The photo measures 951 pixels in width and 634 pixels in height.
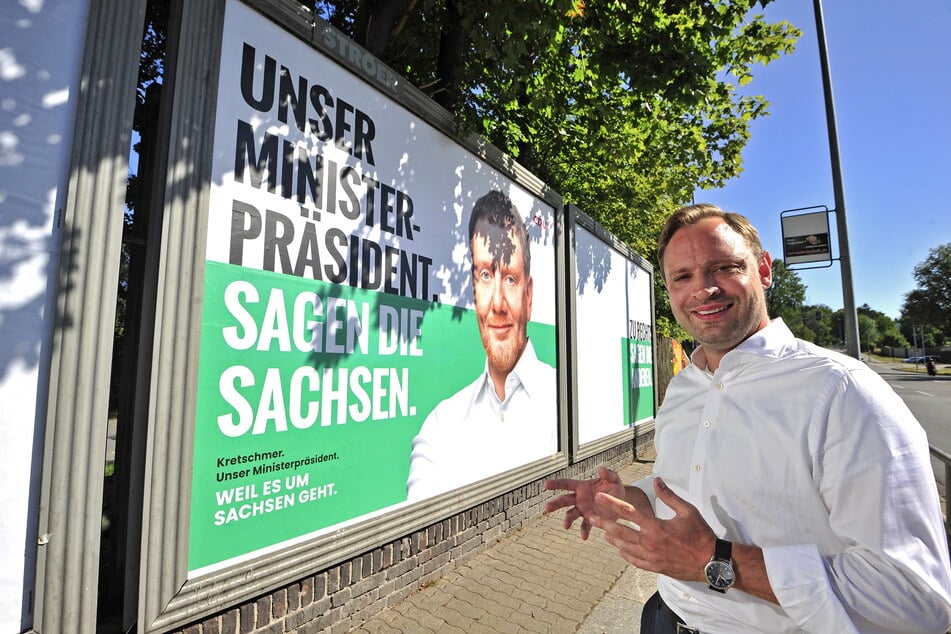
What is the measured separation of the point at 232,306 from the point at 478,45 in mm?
3254

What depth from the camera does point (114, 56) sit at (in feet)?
7.97

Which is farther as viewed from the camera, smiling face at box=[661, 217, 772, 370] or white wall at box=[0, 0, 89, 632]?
white wall at box=[0, 0, 89, 632]

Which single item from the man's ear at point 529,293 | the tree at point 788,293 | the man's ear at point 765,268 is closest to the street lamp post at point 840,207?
the man's ear at point 529,293

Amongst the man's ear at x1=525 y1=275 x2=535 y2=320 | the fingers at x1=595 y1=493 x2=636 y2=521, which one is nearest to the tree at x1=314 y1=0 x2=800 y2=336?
the man's ear at x1=525 y1=275 x2=535 y2=320

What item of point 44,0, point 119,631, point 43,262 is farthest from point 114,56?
point 119,631

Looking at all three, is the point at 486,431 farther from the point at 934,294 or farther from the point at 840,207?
the point at 934,294

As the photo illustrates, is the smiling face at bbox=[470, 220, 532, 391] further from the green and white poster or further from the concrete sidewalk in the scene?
the concrete sidewalk

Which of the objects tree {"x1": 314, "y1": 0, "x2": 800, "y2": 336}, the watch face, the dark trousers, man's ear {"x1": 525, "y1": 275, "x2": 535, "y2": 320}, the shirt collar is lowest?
the dark trousers

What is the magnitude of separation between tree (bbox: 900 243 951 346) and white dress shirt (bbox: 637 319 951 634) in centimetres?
9649

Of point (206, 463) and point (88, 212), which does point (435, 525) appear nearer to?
point (206, 463)

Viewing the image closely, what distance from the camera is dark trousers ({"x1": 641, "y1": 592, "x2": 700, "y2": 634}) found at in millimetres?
1847

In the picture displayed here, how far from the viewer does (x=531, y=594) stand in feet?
13.9

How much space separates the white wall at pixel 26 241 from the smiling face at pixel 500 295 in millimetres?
3350

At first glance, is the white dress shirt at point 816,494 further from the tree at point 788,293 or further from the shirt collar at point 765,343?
the tree at point 788,293
